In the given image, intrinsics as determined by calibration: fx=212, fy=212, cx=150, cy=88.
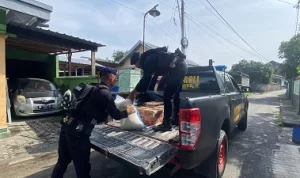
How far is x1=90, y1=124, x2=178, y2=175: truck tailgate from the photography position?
2273 mm

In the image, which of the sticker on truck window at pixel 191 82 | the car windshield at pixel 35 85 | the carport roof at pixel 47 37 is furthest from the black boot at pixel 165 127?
the car windshield at pixel 35 85

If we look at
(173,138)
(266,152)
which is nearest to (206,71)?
(173,138)

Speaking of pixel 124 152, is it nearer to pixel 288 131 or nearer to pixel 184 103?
pixel 184 103

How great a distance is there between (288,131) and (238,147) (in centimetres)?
316

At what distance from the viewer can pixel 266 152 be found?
191 inches

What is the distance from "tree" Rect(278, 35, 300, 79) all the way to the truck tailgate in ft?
69.0

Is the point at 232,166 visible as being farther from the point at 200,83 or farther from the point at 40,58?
the point at 40,58

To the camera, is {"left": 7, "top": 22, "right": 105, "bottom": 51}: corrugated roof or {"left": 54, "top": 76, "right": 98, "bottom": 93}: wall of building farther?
{"left": 54, "top": 76, "right": 98, "bottom": 93}: wall of building

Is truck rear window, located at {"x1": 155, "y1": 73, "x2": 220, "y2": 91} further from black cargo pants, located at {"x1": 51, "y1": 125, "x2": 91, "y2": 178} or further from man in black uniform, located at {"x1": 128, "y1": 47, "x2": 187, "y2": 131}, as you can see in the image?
black cargo pants, located at {"x1": 51, "y1": 125, "x2": 91, "y2": 178}

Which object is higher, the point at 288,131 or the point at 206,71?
the point at 206,71

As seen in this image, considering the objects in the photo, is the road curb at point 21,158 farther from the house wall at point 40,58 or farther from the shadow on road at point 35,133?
the house wall at point 40,58

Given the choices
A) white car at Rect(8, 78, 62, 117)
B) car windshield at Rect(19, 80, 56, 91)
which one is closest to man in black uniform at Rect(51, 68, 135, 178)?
white car at Rect(8, 78, 62, 117)

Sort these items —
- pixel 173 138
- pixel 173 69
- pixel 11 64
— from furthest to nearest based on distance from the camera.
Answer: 1. pixel 11 64
2. pixel 173 69
3. pixel 173 138

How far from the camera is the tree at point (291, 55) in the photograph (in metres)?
19.5
